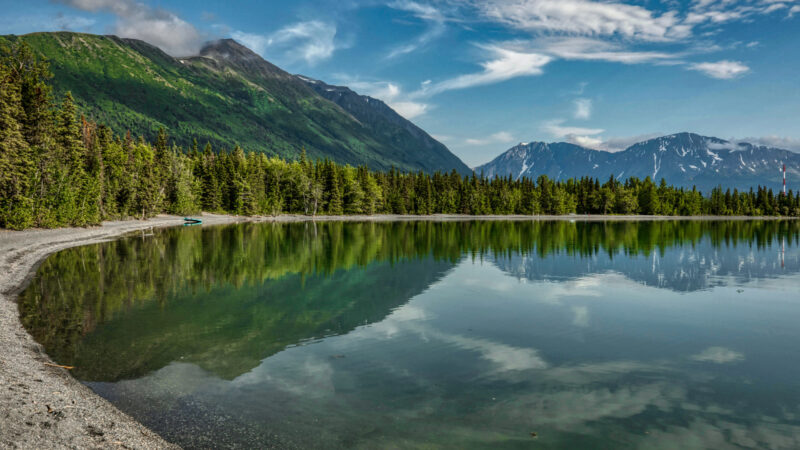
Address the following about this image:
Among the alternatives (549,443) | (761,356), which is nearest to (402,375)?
(549,443)

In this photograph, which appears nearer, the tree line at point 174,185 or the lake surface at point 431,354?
the lake surface at point 431,354

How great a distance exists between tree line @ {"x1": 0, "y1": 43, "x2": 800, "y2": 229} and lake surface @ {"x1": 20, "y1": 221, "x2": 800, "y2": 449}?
30358mm

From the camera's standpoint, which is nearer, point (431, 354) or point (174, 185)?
point (431, 354)

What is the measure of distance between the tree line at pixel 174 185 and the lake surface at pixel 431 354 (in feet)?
99.6

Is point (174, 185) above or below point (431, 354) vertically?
above

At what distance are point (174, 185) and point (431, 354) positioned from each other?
382 feet

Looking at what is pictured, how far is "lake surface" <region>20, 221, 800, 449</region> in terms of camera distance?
10.9 meters

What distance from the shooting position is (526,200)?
190 meters

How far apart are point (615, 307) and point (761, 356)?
819cm

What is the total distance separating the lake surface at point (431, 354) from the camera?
10867 millimetres

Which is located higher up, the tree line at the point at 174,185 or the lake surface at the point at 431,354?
the tree line at the point at 174,185

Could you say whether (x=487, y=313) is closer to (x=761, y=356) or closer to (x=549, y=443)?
(x=761, y=356)

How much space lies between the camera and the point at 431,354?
54.6 feet

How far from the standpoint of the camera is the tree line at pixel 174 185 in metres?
56.5
